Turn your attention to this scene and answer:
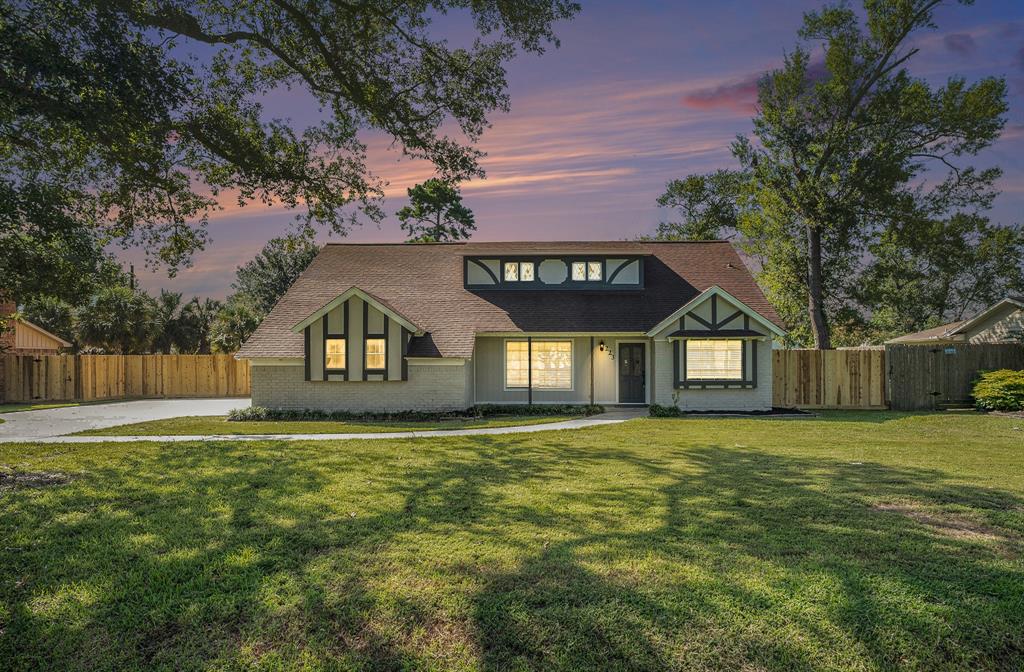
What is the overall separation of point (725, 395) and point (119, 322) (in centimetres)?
3218

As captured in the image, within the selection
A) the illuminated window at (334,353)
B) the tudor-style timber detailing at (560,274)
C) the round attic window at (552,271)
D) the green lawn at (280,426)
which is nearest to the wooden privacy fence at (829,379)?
the tudor-style timber detailing at (560,274)

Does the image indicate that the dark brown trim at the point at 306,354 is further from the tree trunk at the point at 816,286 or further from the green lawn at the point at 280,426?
the tree trunk at the point at 816,286

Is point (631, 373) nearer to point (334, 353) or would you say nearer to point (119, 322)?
point (334, 353)

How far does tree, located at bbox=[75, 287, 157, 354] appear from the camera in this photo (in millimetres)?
31375

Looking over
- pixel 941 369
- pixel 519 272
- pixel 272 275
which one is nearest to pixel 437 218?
pixel 272 275

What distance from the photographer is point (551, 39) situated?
1032 centimetres

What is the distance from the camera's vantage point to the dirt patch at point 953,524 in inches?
213

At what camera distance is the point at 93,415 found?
703 inches

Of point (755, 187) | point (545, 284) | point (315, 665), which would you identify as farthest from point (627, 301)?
point (315, 665)

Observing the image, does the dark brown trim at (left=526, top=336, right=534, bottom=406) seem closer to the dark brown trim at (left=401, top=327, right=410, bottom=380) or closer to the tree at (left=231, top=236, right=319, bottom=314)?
the dark brown trim at (left=401, top=327, right=410, bottom=380)

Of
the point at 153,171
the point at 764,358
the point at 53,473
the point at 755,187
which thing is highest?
the point at 755,187

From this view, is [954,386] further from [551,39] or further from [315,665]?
[315,665]

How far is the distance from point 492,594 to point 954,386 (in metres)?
21.7

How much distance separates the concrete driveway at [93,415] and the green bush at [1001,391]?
2508 cm
